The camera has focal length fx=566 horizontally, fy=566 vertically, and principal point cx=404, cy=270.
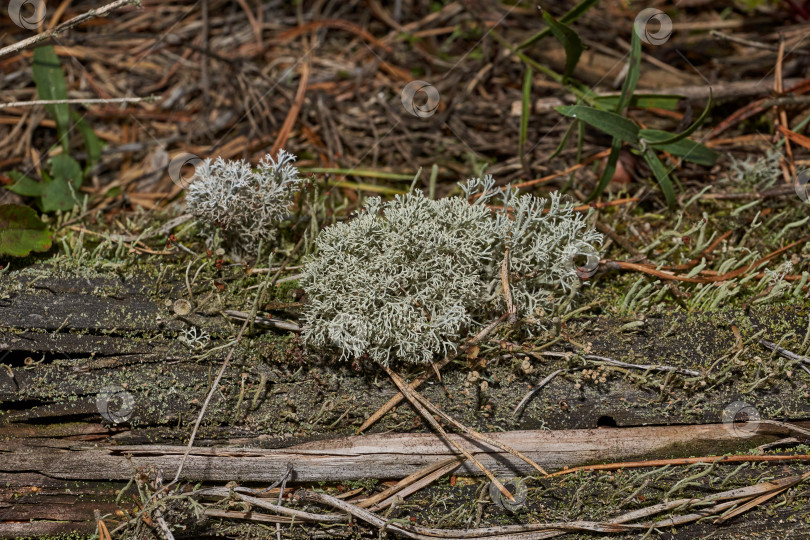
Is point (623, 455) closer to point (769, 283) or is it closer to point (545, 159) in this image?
point (769, 283)

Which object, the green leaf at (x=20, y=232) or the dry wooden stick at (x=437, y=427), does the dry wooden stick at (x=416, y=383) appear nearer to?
the dry wooden stick at (x=437, y=427)

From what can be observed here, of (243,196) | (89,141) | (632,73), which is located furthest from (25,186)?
(632,73)

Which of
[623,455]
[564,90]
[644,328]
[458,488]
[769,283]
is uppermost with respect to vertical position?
[564,90]

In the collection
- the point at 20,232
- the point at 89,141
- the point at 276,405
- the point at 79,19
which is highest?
the point at 79,19

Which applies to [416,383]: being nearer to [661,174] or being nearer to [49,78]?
[661,174]

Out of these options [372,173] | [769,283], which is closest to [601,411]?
[769,283]

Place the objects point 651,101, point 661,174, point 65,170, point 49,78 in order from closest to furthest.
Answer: point 661,174 → point 651,101 → point 65,170 → point 49,78
